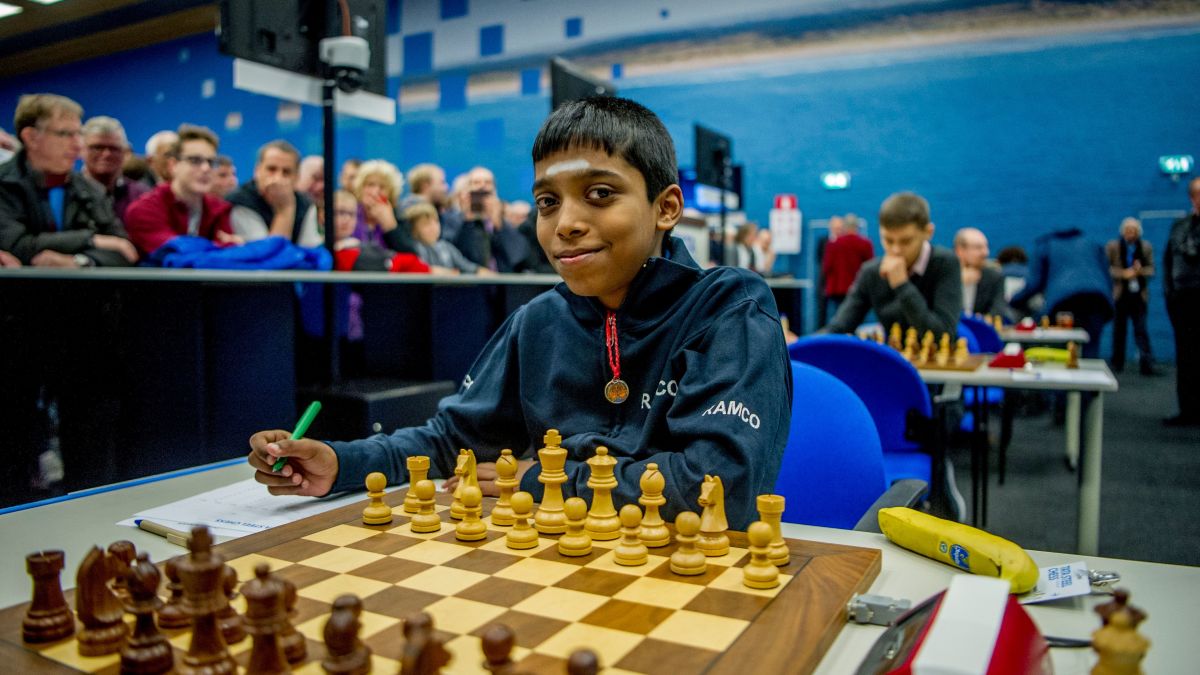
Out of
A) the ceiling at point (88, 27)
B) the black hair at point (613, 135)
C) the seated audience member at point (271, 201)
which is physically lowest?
the black hair at point (613, 135)

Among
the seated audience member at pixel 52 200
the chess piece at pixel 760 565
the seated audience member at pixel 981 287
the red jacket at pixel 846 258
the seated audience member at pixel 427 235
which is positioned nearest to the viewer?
the chess piece at pixel 760 565

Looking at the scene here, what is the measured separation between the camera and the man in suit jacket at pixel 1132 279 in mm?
8664

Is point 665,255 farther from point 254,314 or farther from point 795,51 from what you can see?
point 795,51

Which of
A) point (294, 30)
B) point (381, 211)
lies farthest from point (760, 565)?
point (381, 211)

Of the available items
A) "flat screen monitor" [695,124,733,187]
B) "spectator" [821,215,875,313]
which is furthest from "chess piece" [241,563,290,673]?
"spectator" [821,215,875,313]

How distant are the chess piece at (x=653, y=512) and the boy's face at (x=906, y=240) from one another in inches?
119

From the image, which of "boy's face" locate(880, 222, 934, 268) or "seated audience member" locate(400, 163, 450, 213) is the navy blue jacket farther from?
"seated audience member" locate(400, 163, 450, 213)

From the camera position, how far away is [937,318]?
3801 millimetres

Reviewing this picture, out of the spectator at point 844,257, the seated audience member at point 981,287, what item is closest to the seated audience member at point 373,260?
the seated audience member at point 981,287

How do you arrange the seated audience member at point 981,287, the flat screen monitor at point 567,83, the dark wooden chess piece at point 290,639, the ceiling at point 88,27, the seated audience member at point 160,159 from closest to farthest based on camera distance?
the dark wooden chess piece at point 290,639, the flat screen monitor at point 567,83, the seated audience member at point 160,159, the seated audience member at point 981,287, the ceiling at point 88,27

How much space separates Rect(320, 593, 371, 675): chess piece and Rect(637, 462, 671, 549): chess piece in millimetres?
419

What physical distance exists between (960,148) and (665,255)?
30.6ft

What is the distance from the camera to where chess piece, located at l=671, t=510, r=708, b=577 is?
858 mm

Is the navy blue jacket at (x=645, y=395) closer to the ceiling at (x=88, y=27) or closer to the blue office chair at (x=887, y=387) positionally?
the blue office chair at (x=887, y=387)
